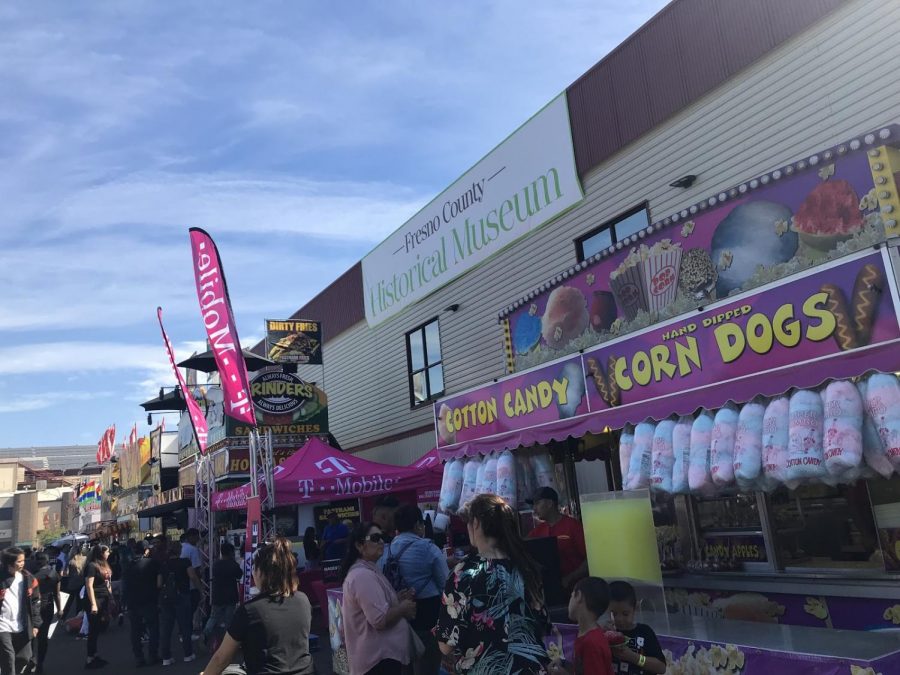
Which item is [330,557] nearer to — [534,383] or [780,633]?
[534,383]

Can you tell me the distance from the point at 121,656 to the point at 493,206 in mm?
10037

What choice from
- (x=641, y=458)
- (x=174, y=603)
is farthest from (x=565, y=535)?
(x=174, y=603)

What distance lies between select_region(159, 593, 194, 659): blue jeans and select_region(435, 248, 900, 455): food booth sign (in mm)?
6677

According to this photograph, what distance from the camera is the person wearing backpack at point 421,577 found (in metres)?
5.28

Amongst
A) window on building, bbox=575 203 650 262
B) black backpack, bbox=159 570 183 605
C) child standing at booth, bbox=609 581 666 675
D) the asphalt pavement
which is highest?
window on building, bbox=575 203 650 262

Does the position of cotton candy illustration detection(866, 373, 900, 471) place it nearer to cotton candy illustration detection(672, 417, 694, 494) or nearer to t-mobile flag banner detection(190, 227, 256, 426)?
cotton candy illustration detection(672, 417, 694, 494)

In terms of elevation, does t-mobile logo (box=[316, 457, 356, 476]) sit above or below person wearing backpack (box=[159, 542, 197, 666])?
above

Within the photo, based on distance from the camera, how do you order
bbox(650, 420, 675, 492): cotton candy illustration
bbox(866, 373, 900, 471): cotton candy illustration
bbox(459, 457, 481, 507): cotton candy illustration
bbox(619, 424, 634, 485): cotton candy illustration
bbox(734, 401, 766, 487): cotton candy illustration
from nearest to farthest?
bbox(866, 373, 900, 471): cotton candy illustration < bbox(734, 401, 766, 487): cotton candy illustration < bbox(650, 420, 675, 492): cotton candy illustration < bbox(619, 424, 634, 485): cotton candy illustration < bbox(459, 457, 481, 507): cotton candy illustration

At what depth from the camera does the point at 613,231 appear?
11.4 meters

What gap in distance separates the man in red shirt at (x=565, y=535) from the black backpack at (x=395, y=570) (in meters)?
1.28

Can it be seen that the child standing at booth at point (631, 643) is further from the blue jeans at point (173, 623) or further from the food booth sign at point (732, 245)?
the blue jeans at point (173, 623)

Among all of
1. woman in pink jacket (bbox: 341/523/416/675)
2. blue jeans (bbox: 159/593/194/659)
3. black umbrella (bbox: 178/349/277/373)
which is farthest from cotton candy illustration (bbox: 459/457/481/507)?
black umbrella (bbox: 178/349/277/373)

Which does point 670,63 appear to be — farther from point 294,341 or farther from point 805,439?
point 294,341

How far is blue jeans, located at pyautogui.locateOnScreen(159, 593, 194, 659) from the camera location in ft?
35.0
